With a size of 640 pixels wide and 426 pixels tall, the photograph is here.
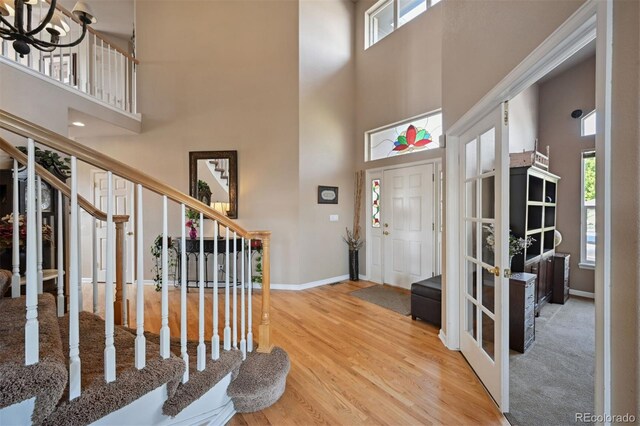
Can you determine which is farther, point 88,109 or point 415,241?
point 415,241

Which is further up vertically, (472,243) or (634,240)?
(634,240)

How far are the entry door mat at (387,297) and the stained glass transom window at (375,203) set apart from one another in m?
1.08

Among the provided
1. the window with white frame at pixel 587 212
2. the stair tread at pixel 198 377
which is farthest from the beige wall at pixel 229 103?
the window with white frame at pixel 587 212

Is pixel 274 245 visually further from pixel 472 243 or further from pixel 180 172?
pixel 472 243

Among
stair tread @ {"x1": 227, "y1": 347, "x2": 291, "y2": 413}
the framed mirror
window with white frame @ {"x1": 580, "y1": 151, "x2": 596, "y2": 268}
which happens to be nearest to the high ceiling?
the framed mirror

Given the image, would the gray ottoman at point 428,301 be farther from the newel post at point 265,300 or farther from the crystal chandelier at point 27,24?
the crystal chandelier at point 27,24

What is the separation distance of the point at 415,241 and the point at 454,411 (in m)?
2.71

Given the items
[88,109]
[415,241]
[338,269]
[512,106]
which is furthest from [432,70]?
[88,109]

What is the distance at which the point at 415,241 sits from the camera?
4.24 m

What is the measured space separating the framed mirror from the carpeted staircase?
2846mm

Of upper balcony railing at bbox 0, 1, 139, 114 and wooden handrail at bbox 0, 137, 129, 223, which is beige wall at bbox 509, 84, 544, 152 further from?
upper balcony railing at bbox 0, 1, 139, 114

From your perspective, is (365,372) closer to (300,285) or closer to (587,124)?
(300,285)

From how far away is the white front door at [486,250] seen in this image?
1728mm

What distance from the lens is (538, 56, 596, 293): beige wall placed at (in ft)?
13.1
